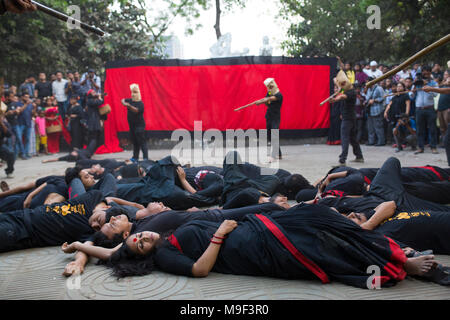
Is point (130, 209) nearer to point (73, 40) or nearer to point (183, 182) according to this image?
point (183, 182)

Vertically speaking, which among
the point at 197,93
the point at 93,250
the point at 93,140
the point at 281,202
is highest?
the point at 197,93

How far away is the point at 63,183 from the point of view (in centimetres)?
444

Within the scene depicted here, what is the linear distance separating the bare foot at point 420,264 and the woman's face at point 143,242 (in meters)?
1.64

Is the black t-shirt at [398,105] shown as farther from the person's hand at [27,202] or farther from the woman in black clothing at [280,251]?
the person's hand at [27,202]

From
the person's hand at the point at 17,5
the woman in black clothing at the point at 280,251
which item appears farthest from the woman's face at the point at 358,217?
the person's hand at the point at 17,5

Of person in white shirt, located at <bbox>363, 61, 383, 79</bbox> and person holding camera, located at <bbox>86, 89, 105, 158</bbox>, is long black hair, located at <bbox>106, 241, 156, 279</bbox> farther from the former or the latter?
person in white shirt, located at <bbox>363, 61, 383, 79</bbox>

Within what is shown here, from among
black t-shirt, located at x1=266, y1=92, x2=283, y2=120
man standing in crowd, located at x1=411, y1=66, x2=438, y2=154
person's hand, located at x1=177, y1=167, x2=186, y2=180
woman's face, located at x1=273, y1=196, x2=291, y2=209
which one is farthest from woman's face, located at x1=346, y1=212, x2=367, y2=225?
man standing in crowd, located at x1=411, y1=66, x2=438, y2=154

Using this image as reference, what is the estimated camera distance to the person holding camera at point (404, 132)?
28.4ft

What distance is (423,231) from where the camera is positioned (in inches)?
109

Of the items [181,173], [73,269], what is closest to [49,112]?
[181,173]

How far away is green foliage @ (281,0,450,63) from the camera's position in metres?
10.7

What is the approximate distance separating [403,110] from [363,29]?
584 cm

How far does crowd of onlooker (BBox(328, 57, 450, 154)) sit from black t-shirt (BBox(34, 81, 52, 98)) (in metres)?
7.58

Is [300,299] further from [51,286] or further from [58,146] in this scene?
[58,146]
